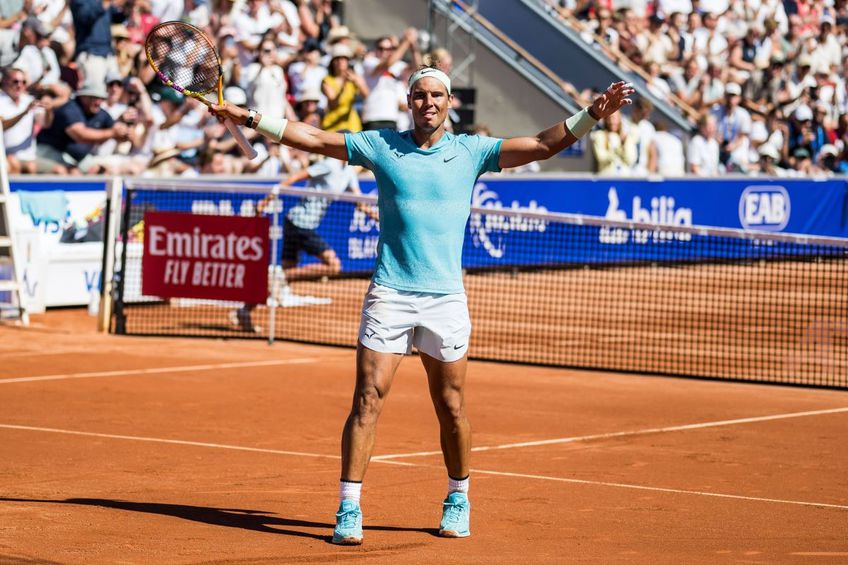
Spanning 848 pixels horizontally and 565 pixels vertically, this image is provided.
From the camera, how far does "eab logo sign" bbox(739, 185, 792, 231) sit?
25.2 meters

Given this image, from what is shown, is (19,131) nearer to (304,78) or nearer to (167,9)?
(167,9)

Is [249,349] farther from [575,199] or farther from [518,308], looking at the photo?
[575,199]

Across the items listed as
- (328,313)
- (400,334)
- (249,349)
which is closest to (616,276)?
(328,313)

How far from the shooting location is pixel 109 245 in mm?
14805

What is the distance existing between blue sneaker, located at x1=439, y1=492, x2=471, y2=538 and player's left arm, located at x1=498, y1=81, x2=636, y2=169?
1511 mm

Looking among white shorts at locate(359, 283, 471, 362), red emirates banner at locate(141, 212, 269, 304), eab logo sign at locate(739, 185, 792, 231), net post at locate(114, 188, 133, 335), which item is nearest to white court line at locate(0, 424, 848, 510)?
white shorts at locate(359, 283, 471, 362)

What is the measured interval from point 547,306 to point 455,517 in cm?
1133

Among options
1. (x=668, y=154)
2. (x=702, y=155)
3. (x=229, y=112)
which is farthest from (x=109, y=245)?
(x=702, y=155)

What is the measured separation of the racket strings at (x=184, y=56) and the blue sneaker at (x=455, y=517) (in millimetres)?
2307

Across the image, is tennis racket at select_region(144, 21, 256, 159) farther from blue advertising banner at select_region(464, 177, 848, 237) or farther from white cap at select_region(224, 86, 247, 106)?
blue advertising banner at select_region(464, 177, 848, 237)

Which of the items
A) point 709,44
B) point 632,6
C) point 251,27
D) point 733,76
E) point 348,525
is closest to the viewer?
point 348,525

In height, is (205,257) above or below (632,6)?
below

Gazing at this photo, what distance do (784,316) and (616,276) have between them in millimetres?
4203

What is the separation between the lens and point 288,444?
367 inches
